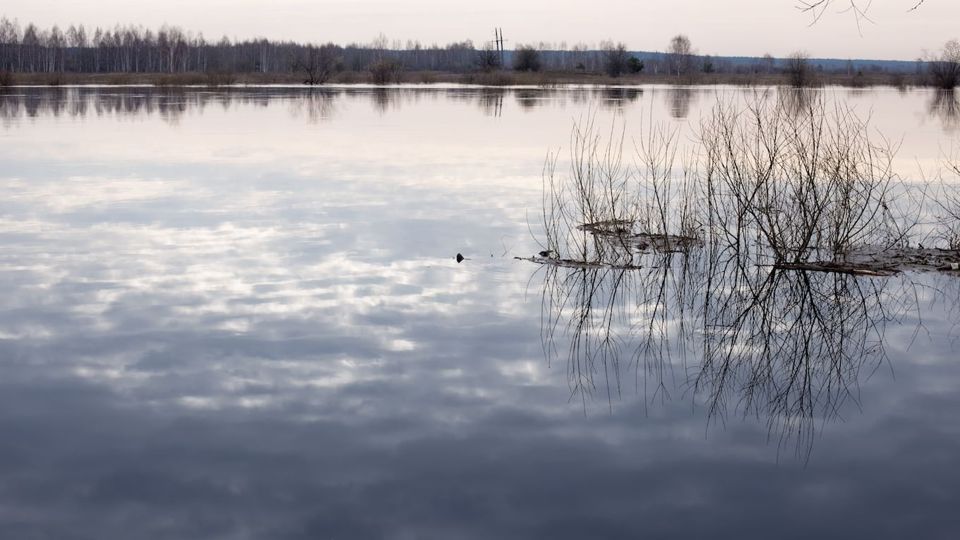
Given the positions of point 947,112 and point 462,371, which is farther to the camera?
point 947,112

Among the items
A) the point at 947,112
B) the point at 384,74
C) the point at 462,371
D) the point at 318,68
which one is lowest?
the point at 462,371

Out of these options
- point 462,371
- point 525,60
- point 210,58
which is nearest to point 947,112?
point 462,371

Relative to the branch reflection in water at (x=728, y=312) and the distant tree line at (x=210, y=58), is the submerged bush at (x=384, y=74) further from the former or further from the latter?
the branch reflection in water at (x=728, y=312)

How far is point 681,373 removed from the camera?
6.74 m

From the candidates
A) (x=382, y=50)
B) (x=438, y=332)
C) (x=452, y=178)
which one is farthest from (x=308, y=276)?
(x=382, y=50)

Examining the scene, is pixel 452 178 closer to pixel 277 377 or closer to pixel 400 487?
pixel 277 377

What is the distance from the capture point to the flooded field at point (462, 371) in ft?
→ 15.2

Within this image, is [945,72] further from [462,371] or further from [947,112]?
[462,371]

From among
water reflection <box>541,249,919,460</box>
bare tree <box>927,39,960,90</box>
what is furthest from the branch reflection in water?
bare tree <box>927,39,960,90</box>

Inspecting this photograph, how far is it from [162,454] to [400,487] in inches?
48.4

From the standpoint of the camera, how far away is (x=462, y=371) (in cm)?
Result: 667

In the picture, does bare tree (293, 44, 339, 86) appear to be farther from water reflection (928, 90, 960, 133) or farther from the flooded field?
the flooded field

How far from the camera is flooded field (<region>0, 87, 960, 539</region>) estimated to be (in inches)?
182

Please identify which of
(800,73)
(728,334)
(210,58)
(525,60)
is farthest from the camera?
(210,58)
